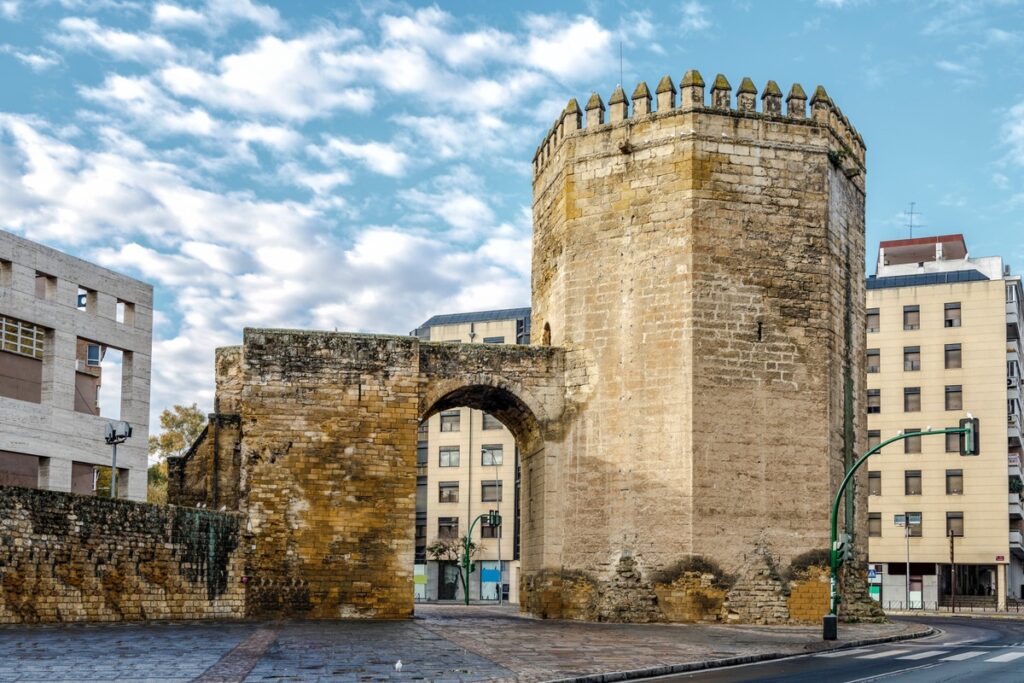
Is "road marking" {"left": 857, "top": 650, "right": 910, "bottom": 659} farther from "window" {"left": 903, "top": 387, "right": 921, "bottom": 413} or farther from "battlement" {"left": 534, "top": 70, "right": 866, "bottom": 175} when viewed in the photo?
"window" {"left": 903, "top": 387, "right": 921, "bottom": 413}

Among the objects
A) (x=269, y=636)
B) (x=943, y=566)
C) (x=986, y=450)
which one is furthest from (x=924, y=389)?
(x=269, y=636)

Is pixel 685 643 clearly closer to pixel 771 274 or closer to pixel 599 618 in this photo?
pixel 599 618

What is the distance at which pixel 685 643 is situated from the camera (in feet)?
63.0

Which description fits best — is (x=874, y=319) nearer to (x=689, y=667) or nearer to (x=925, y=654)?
(x=925, y=654)

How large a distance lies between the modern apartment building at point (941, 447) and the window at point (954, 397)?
4 centimetres

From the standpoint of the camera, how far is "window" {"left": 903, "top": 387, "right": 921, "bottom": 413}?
54925mm

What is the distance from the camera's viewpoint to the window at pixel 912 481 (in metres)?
54.3

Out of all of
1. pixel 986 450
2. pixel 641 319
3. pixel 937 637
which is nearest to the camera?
pixel 937 637

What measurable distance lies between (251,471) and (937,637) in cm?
1418

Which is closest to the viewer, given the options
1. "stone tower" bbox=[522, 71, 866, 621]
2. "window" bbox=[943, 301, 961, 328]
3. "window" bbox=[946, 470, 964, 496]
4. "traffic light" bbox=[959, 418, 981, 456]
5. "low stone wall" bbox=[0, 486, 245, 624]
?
"low stone wall" bbox=[0, 486, 245, 624]

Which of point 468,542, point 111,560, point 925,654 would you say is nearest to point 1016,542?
point 468,542

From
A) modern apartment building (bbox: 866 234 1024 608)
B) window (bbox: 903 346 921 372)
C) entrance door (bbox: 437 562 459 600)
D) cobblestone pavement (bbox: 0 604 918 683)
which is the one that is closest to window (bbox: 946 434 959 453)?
modern apartment building (bbox: 866 234 1024 608)

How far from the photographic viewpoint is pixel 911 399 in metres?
55.1

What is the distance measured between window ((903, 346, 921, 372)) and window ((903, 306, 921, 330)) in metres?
0.94
